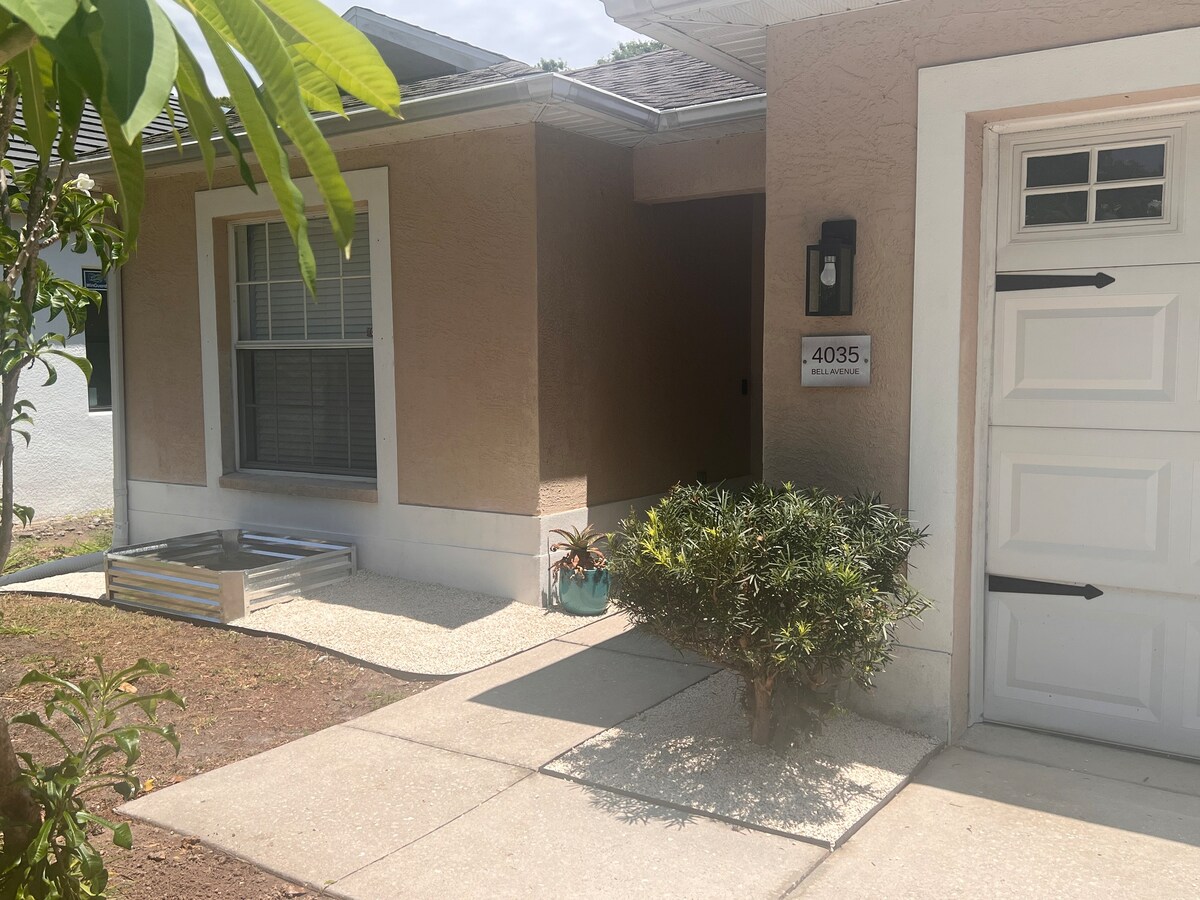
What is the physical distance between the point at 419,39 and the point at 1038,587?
7081mm

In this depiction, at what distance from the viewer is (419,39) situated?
9.15m

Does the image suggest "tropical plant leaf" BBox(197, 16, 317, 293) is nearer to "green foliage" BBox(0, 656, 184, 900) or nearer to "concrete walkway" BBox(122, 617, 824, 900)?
"green foliage" BBox(0, 656, 184, 900)

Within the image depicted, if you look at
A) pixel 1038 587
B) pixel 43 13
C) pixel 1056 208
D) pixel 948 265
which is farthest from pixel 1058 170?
pixel 43 13

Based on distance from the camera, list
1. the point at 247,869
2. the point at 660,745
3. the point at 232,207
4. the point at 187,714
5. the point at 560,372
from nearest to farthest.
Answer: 1. the point at 247,869
2. the point at 660,745
3. the point at 187,714
4. the point at 560,372
5. the point at 232,207

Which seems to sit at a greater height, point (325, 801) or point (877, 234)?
point (877, 234)

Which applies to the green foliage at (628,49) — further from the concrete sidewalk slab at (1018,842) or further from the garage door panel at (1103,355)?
the concrete sidewalk slab at (1018,842)

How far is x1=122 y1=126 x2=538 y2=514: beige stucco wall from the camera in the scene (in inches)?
271

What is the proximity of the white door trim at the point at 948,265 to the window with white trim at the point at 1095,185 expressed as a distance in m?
0.15

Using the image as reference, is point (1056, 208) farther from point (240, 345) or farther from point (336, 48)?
point (240, 345)

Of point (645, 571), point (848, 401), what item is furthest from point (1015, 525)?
point (645, 571)

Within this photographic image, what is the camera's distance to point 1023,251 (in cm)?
457

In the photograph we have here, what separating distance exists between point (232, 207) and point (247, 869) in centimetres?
592

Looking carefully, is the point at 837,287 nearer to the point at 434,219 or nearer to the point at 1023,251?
the point at 1023,251

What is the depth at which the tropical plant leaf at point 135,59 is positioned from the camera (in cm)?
120
